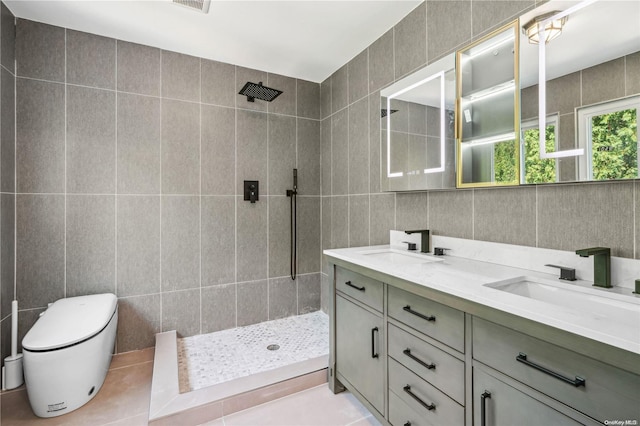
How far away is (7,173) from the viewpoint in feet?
6.59

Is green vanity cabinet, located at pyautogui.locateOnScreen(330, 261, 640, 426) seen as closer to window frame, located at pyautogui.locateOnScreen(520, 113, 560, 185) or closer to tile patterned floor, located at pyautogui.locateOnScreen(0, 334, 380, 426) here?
tile patterned floor, located at pyautogui.locateOnScreen(0, 334, 380, 426)

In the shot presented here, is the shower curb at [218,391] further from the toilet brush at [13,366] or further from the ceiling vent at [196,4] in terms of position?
the ceiling vent at [196,4]

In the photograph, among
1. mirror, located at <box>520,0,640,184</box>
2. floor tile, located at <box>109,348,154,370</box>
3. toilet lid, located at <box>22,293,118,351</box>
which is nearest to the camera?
mirror, located at <box>520,0,640,184</box>

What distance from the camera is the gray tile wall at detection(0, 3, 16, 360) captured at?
193 centimetres

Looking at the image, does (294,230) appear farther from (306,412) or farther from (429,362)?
(429,362)

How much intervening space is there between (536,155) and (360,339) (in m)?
1.29

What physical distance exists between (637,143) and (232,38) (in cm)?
257

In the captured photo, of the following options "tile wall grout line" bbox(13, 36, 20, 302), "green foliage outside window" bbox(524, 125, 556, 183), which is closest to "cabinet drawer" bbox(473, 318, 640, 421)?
"green foliage outside window" bbox(524, 125, 556, 183)

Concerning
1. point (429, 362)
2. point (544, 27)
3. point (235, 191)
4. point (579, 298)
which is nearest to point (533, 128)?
point (544, 27)

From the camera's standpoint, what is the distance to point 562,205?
1.31 m

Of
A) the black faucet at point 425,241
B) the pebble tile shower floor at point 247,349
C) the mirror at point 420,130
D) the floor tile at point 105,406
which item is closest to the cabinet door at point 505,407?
the black faucet at point 425,241

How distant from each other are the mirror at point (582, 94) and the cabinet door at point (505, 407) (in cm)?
86

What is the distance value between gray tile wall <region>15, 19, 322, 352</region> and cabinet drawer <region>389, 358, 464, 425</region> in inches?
71.8

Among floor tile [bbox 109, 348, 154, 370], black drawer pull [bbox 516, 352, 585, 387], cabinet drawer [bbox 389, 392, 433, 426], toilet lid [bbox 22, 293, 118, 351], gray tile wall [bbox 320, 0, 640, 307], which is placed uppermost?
gray tile wall [bbox 320, 0, 640, 307]
